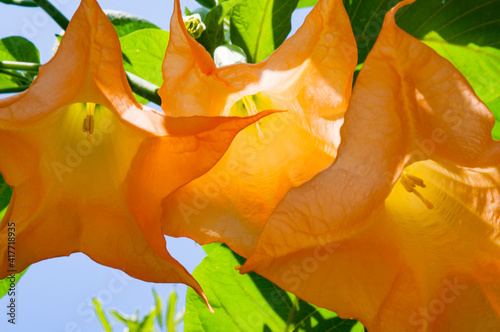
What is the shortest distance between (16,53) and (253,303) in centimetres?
103

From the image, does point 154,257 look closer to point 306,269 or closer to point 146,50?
point 306,269

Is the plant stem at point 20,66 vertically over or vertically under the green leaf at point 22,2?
under

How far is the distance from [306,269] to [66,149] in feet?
1.69

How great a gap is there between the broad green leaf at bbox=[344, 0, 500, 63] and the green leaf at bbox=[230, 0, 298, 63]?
0.18 m

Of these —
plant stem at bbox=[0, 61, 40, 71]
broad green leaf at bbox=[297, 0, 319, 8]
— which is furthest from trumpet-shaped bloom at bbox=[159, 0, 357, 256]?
plant stem at bbox=[0, 61, 40, 71]

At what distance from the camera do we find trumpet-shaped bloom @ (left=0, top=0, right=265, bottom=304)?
78 cm

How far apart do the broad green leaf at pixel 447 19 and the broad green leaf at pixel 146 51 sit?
46cm

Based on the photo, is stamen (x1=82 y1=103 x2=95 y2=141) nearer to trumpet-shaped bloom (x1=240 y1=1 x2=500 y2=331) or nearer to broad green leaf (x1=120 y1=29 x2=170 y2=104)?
broad green leaf (x1=120 y1=29 x2=170 y2=104)

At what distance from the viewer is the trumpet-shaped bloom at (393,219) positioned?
733 mm

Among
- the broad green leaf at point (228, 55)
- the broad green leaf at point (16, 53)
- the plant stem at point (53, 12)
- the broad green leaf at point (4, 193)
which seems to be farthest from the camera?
the broad green leaf at point (16, 53)

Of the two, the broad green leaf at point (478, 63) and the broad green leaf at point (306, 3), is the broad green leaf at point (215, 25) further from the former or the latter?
the broad green leaf at point (478, 63)

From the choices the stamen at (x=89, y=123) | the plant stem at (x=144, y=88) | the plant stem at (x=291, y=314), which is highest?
the plant stem at (x=144, y=88)

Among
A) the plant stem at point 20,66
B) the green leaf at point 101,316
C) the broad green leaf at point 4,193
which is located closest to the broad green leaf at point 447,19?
the plant stem at point 20,66

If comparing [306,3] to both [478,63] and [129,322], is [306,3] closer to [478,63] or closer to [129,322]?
[478,63]
